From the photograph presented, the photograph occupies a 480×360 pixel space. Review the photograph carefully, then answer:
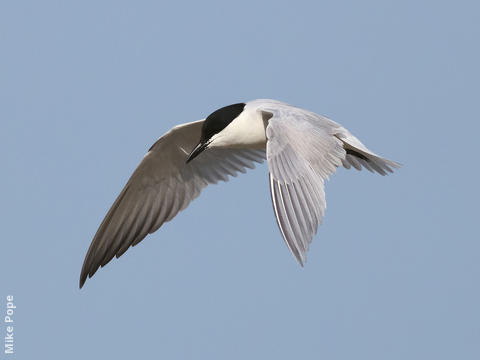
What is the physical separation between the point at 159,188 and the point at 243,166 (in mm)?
709

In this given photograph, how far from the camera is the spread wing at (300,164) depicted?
16.4 ft

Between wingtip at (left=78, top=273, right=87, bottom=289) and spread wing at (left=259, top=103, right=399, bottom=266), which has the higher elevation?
spread wing at (left=259, top=103, right=399, bottom=266)

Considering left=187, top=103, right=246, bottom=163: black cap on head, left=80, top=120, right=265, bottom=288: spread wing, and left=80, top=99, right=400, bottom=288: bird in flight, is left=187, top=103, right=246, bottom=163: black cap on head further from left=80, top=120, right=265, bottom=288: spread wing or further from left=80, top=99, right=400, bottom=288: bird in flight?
left=80, top=120, right=265, bottom=288: spread wing

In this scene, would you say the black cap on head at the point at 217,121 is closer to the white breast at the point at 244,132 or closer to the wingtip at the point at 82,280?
the white breast at the point at 244,132

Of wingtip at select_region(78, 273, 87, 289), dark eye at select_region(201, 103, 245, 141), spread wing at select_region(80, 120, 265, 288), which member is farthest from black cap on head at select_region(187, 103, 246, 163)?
wingtip at select_region(78, 273, 87, 289)

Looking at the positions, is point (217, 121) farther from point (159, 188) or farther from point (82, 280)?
point (82, 280)

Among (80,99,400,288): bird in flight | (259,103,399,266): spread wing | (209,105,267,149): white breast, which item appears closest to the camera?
(259,103,399,266): spread wing

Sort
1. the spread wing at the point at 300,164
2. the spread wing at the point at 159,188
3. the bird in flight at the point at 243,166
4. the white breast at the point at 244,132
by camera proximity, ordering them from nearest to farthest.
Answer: the spread wing at the point at 300,164 < the bird in flight at the point at 243,166 < the white breast at the point at 244,132 < the spread wing at the point at 159,188

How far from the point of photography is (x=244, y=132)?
21.1 ft

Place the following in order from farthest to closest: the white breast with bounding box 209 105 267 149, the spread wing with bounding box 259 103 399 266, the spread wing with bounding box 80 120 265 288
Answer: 1. the spread wing with bounding box 80 120 265 288
2. the white breast with bounding box 209 105 267 149
3. the spread wing with bounding box 259 103 399 266

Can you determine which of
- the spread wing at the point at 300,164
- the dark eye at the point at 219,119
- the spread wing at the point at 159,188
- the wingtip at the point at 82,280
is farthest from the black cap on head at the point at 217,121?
the wingtip at the point at 82,280

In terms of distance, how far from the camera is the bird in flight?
518cm

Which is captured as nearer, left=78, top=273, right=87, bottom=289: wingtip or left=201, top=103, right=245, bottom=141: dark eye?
left=201, top=103, right=245, bottom=141: dark eye

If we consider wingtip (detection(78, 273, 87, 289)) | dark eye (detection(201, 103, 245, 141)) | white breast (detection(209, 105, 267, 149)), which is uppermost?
dark eye (detection(201, 103, 245, 141))
